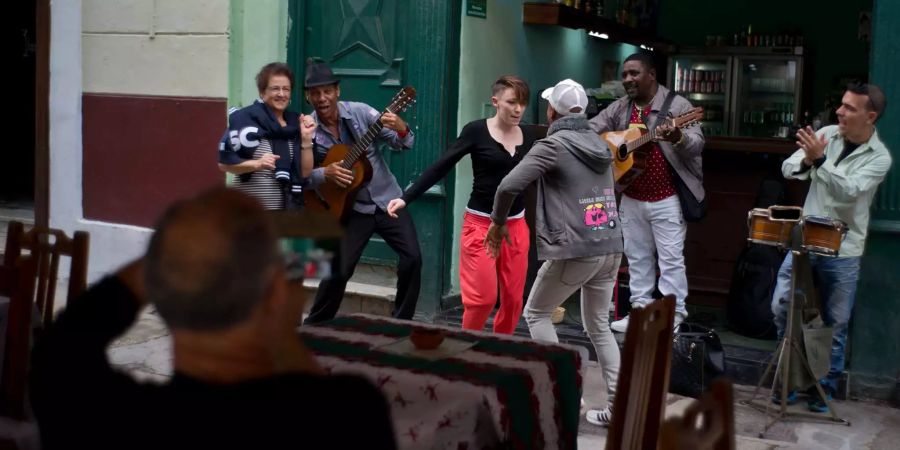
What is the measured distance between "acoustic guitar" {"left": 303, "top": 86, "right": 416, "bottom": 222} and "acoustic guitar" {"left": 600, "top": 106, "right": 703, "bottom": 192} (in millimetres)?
1369

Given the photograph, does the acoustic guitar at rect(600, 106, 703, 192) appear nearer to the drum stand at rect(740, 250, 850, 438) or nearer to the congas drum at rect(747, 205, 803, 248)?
the congas drum at rect(747, 205, 803, 248)

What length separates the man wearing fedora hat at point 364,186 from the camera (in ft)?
20.2

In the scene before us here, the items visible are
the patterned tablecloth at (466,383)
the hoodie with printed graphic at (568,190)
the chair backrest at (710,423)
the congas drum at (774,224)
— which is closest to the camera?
the chair backrest at (710,423)

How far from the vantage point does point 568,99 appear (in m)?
5.45

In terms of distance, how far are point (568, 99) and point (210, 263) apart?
12.4ft

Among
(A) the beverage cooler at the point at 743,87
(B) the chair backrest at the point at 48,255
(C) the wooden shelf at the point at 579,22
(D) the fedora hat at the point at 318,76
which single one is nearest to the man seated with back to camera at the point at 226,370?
(B) the chair backrest at the point at 48,255

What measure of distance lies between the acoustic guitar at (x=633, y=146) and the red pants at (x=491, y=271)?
0.98 m

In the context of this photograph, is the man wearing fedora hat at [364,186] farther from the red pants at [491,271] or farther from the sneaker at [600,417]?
the sneaker at [600,417]

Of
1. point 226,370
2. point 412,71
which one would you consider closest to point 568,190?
point 412,71

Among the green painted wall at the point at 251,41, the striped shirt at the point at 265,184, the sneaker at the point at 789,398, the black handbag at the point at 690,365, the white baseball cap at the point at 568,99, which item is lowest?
the sneaker at the point at 789,398

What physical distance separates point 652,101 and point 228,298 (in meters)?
5.42

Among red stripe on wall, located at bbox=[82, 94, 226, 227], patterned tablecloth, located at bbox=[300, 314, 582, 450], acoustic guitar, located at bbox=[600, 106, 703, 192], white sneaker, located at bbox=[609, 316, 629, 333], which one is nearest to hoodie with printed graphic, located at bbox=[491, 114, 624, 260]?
acoustic guitar, located at bbox=[600, 106, 703, 192]

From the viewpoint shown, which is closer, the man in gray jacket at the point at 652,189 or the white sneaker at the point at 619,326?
the man in gray jacket at the point at 652,189

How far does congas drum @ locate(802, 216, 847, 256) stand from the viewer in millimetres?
5605
